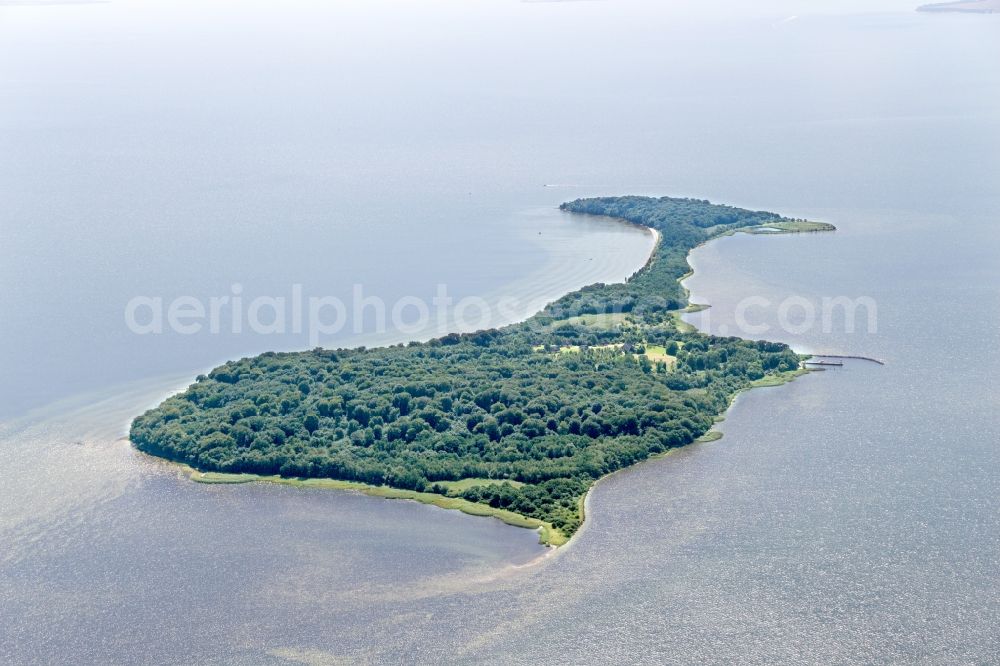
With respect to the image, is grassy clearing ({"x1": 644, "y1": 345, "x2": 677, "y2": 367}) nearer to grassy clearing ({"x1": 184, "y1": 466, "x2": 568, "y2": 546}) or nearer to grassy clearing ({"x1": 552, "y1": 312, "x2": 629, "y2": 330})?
grassy clearing ({"x1": 552, "y1": 312, "x2": 629, "y2": 330})

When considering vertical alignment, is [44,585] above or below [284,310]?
below

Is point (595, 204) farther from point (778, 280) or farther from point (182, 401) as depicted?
point (182, 401)

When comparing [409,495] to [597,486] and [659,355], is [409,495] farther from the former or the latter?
[659,355]

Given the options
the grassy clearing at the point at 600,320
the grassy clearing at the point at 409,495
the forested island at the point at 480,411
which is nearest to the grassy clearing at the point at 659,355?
the forested island at the point at 480,411

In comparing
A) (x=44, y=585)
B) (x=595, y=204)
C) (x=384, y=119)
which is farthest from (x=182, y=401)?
(x=384, y=119)

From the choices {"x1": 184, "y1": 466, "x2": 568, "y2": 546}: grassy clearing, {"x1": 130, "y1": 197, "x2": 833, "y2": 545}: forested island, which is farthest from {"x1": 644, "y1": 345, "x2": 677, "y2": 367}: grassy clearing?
{"x1": 184, "y1": 466, "x2": 568, "y2": 546}: grassy clearing

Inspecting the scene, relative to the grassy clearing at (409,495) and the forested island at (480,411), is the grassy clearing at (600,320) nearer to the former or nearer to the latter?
the forested island at (480,411)
